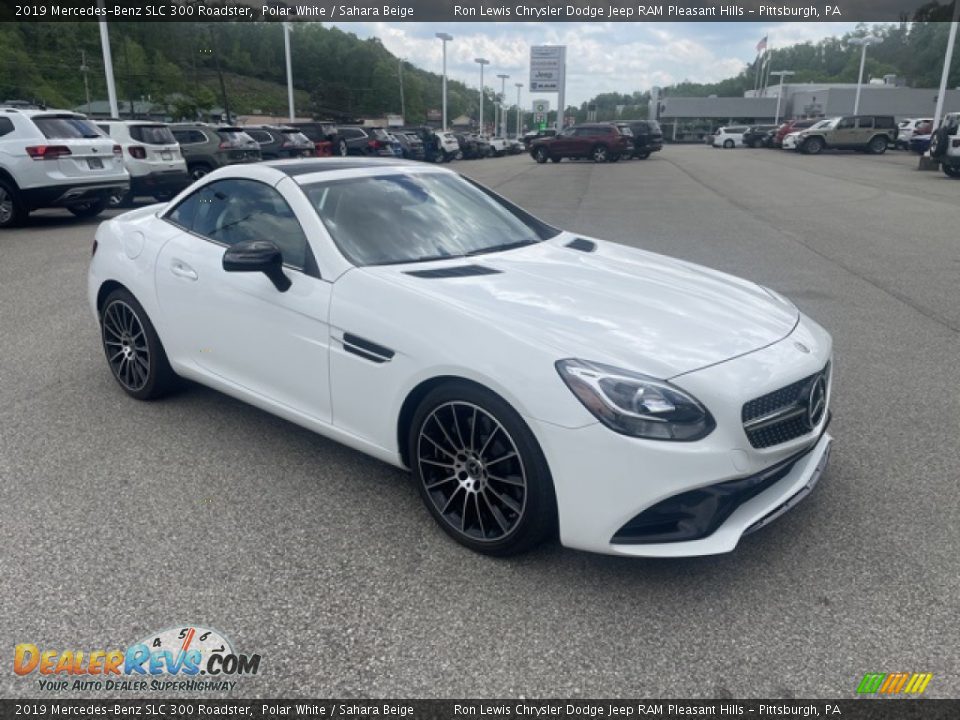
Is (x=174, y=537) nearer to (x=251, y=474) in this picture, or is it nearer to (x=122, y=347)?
(x=251, y=474)

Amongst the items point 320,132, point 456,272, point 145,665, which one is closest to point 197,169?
point 320,132

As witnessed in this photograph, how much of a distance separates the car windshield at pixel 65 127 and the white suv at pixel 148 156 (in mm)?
1872

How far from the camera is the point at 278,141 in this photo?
23.8 metres

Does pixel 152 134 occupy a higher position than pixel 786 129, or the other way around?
pixel 152 134

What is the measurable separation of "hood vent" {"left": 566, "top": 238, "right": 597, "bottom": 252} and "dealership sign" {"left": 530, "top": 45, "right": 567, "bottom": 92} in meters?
85.6

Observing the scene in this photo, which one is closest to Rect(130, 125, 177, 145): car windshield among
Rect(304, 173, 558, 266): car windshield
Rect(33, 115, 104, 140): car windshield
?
Rect(33, 115, 104, 140): car windshield

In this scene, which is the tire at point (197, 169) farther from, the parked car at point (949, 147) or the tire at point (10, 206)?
the parked car at point (949, 147)

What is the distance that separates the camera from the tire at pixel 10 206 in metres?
11.9

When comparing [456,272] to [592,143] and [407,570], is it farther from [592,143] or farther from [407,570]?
[592,143]

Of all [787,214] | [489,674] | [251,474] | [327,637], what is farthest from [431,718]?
[787,214]

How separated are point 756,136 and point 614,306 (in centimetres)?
5903

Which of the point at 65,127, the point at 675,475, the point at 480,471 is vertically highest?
the point at 65,127

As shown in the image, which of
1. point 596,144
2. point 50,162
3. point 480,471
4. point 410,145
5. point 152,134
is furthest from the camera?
point 596,144

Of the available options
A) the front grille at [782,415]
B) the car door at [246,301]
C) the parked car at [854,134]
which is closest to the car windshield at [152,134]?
the car door at [246,301]
